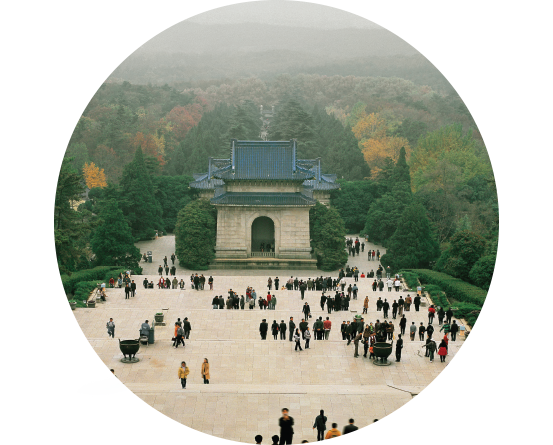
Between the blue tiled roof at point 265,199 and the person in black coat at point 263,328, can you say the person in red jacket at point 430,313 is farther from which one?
the blue tiled roof at point 265,199

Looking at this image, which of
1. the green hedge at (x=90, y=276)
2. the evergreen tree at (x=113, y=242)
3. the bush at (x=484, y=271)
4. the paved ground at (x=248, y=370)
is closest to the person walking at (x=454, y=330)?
the paved ground at (x=248, y=370)

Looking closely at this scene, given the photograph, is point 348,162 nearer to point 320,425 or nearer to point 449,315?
point 449,315

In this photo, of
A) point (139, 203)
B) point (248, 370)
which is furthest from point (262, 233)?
point (248, 370)

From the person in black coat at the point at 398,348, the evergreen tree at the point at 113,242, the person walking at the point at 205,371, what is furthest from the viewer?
the evergreen tree at the point at 113,242

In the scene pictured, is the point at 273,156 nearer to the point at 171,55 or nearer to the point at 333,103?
the point at 333,103

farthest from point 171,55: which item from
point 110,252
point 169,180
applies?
point 110,252

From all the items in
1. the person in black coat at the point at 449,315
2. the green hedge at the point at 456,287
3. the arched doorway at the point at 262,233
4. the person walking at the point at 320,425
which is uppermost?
the arched doorway at the point at 262,233
